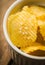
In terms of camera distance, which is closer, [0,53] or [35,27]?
[35,27]

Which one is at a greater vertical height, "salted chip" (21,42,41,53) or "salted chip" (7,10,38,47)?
"salted chip" (7,10,38,47)

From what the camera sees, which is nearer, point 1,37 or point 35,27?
point 35,27

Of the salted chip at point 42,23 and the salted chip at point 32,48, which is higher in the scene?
the salted chip at point 42,23

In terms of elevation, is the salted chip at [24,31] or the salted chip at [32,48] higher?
the salted chip at [24,31]

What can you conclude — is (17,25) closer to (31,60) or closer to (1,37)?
(31,60)

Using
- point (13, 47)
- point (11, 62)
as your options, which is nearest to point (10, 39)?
point (13, 47)

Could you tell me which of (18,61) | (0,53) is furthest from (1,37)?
(18,61)

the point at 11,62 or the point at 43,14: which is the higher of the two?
the point at 43,14

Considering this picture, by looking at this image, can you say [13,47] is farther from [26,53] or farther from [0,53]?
[0,53]

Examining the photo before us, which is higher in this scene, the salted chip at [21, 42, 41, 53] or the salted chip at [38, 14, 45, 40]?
the salted chip at [38, 14, 45, 40]
